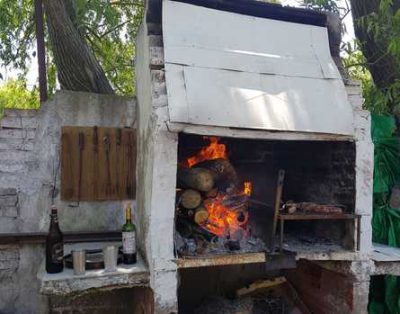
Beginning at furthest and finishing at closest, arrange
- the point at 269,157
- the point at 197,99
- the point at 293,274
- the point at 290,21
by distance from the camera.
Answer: the point at 293,274 → the point at 269,157 → the point at 290,21 → the point at 197,99

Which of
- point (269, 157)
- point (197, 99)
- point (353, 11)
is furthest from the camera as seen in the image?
point (353, 11)

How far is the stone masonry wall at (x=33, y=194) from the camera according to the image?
3797 millimetres

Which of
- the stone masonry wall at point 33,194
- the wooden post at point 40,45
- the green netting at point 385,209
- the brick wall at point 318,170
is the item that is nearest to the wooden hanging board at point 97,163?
the stone masonry wall at point 33,194

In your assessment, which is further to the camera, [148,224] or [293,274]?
[293,274]

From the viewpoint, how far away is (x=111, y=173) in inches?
158

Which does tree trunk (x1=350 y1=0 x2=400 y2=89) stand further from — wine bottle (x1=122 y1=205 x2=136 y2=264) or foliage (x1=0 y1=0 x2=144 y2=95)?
wine bottle (x1=122 y1=205 x2=136 y2=264)

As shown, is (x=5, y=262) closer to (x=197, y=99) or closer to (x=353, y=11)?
(x=197, y=99)

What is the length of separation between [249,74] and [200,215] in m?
1.31

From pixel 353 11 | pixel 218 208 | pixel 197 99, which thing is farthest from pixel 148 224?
pixel 353 11

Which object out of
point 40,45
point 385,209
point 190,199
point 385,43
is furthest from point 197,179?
point 385,43

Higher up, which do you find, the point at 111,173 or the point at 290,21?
the point at 290,21

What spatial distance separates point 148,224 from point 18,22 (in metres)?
4.72

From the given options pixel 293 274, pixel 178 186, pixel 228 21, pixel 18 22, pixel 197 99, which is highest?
pixel 18 22

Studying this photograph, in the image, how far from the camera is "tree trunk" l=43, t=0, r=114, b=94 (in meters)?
4.85
